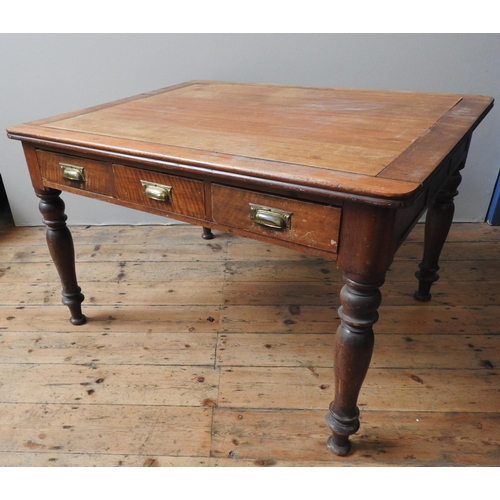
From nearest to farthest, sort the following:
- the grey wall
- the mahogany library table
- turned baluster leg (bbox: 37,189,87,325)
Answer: the mahogany library table, turned baluster leg (bbox: 37,189,87,325), the grey wall

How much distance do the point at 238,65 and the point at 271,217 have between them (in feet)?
4.52

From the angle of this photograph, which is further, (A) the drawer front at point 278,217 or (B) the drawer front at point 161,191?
(B) the drawer front at point 161,191

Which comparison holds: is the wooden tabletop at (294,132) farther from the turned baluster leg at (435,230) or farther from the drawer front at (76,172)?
the turned baluster leg at (435,230)

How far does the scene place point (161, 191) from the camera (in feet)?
4.25

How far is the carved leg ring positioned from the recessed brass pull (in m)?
0.87

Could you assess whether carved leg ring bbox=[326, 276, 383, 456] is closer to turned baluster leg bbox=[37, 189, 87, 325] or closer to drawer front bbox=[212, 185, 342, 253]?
drawer front bbox=[212, 185, 342, 253]

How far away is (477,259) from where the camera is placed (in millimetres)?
2223

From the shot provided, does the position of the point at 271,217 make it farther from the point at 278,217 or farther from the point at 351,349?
the point at 351,349

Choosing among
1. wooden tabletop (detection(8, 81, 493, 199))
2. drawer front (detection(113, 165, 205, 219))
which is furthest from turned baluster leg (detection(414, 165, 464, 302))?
drawer front (detection(113, 165, 205, 219))

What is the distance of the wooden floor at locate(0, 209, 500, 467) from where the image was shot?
53.5 inches

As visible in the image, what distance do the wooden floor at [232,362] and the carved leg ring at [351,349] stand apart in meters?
0.14

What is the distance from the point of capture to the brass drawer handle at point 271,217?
111 cm

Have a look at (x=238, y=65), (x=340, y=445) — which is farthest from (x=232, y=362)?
(x=238, y=65)

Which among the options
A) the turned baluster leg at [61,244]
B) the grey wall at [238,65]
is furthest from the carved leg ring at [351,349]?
the grey wall at [238,65]
